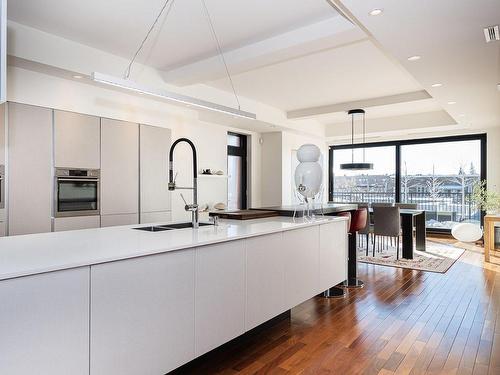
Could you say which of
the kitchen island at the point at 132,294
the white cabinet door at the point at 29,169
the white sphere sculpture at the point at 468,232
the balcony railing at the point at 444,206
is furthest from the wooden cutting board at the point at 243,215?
the balcony railing at the point at 444,206

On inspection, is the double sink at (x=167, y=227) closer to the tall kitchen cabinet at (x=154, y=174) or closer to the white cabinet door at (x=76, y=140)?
the white cabinet door at (x=76, y=140)

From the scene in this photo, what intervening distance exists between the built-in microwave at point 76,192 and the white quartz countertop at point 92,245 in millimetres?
1557

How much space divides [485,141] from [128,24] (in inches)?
297

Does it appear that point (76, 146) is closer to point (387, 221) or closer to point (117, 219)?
point (117, 219)

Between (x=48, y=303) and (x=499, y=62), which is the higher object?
(x=499, y=62)

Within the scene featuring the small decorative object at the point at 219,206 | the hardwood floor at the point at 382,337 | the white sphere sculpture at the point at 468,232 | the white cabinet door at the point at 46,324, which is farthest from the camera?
the white sphere sculpture at the point at 468,232

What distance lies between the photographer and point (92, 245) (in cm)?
194

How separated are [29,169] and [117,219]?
110cm

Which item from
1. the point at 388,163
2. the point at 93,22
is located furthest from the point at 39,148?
the point at 388,163

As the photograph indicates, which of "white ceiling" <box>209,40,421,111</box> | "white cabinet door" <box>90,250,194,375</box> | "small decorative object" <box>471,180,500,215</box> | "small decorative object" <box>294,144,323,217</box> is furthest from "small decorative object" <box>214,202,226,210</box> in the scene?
"small decorative object" <box>471,180,500,215</box>

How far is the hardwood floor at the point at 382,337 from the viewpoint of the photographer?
2.38m

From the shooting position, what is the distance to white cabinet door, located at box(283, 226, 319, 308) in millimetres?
2891

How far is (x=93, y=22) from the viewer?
3363 millimetres

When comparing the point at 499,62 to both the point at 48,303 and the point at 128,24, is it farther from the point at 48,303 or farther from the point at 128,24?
the point at 48,303
